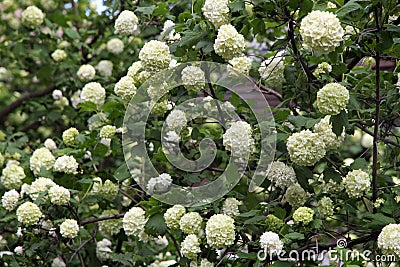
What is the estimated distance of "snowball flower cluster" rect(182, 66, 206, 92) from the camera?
1.80 meters

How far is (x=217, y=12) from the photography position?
1.75 metres

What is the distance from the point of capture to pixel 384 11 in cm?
169

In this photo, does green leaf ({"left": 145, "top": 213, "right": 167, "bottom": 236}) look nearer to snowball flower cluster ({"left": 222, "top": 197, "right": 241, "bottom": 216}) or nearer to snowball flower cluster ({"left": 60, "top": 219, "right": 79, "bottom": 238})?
snowball flower cluster ({"left": 222, "top": 197, "right": 241, "bottom": 216})

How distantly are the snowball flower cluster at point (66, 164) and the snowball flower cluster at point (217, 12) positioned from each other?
829 mm

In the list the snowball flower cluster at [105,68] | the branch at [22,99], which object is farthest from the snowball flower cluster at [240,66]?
the branch at [22,99]

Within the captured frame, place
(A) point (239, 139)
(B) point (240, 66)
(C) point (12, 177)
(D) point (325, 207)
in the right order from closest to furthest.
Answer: (A) point (239, 139)
(D) point (325, 207)
(B) point (240, 66)
(C) point (12, 177)

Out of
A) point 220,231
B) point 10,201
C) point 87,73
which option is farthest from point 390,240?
point 87,73

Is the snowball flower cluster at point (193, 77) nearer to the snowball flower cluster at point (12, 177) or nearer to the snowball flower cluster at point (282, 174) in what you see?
the snowball flower cluster at point (282, 174)

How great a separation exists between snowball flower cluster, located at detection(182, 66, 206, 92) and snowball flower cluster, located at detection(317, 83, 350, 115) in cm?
38

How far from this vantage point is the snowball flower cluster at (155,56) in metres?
1.80

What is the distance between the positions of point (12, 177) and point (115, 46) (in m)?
1.00

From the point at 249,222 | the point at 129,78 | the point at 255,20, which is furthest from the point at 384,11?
the point at 129,78

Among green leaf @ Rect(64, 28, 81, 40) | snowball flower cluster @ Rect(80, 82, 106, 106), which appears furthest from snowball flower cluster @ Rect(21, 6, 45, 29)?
snowball flower cluster @ Rect(80, 82, 106, 106)

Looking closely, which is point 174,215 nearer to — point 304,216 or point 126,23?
point 304,216
